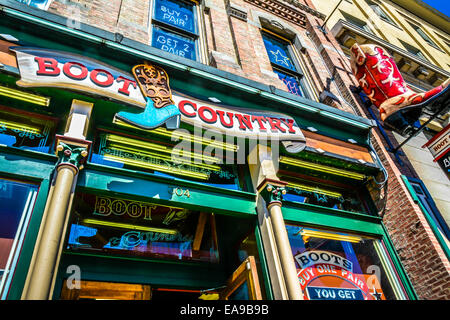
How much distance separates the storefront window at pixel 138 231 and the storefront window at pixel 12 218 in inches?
33.9

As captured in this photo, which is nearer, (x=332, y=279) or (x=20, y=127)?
(x=20, y=127)

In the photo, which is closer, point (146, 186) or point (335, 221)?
point (146, 186)

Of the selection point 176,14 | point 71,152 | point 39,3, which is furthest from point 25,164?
point 176,14

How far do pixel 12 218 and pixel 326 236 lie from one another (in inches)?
172

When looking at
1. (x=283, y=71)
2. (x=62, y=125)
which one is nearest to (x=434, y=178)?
(x=283, y=71)

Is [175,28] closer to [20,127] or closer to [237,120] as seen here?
[237,120]

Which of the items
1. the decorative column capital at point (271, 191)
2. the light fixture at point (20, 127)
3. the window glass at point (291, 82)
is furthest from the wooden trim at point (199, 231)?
the window glass at point (291, 82)

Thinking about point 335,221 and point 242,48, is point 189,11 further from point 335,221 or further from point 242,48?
point 335,221

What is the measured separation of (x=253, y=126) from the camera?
4.88 meters

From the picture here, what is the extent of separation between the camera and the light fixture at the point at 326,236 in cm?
467

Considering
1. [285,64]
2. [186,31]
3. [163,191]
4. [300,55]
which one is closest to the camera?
[163,191]

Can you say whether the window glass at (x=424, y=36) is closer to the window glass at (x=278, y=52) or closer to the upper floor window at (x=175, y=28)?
the window glass at (x=278, y=52)

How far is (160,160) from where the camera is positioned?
4.46 m

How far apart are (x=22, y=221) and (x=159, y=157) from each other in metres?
1.94
